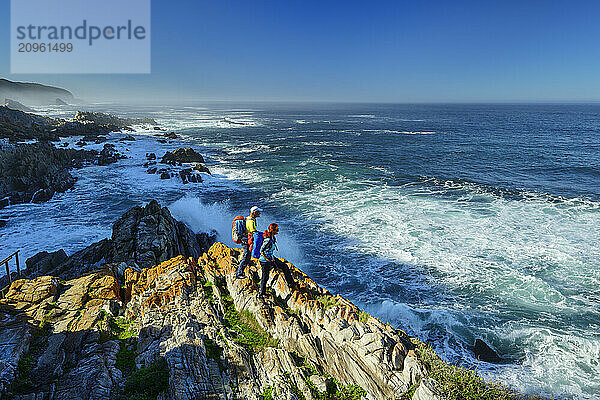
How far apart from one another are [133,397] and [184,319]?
264 cm

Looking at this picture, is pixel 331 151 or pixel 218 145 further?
pixel 218 145

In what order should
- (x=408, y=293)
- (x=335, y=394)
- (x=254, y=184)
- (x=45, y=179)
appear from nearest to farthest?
(x=335, y=394)
(x=408, y=293)
(x=45, y=179)
(x=254, y=184)

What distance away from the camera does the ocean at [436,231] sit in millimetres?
12445

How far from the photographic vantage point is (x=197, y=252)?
19547 millimetres

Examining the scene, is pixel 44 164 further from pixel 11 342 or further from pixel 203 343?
pixel 203 343

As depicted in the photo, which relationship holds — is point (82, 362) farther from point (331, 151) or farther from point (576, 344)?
point (331, 151)

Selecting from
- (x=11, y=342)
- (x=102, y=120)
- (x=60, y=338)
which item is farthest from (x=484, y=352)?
(x=102, y=120)

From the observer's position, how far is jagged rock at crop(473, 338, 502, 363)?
1127cm

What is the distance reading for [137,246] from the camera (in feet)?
51.6

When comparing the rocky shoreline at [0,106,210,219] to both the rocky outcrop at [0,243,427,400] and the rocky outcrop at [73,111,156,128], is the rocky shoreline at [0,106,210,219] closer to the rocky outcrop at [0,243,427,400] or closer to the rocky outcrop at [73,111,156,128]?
the rocky outcrop at [0,243,427,400]

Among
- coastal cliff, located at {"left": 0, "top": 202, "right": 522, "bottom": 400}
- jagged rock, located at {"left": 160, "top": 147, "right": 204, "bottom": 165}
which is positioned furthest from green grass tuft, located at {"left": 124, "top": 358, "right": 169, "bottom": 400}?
jagged rock, located at {"left": 160, "top": 147, "right": 204, "bottom": 165}

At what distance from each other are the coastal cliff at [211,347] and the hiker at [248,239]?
0.29 metres

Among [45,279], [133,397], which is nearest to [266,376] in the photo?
[133,397]

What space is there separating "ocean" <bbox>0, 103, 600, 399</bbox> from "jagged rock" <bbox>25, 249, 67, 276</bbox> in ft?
10.3
